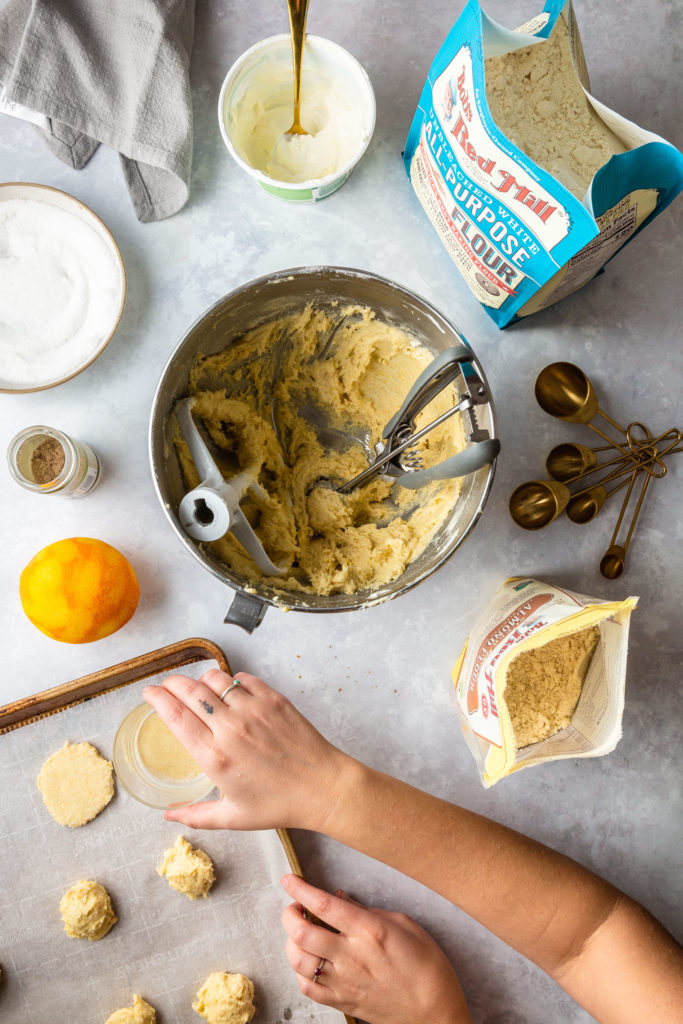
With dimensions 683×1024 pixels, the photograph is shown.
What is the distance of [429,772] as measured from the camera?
1.14 meters

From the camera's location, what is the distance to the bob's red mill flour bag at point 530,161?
0.82 metres

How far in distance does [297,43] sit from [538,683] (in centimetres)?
99

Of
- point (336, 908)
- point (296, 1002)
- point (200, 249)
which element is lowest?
point (296, 1002)

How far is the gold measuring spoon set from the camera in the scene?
1.08 meters

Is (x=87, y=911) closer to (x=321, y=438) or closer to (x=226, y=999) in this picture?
(x=226, y=999)

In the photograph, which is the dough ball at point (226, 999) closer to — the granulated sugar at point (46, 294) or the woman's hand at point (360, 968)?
the woman's hand at point (360, 968)

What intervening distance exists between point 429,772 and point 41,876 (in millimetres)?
643

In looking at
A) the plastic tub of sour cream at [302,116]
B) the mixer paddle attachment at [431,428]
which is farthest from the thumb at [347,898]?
the plastic tub of sour cream at [302,116]

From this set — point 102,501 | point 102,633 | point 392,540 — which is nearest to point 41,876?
point 102,633

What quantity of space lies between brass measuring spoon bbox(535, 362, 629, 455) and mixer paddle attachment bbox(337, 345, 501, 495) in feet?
0.72

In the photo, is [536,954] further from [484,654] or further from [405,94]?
[405,94]

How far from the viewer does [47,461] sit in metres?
1.07

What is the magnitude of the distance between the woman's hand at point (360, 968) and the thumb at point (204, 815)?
0.19 meters

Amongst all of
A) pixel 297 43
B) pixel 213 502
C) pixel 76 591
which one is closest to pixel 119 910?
pixel 76 591
